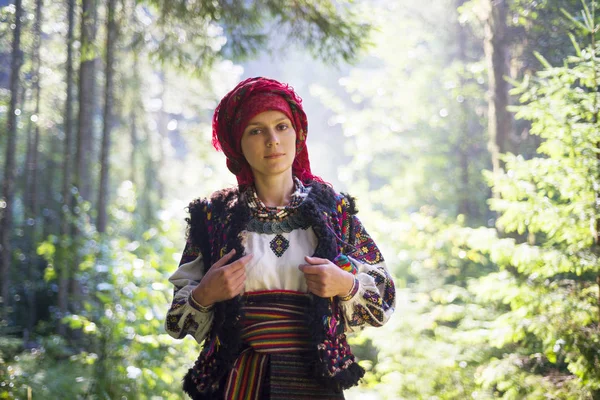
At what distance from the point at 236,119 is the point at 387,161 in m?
11.5

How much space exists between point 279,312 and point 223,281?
212mm

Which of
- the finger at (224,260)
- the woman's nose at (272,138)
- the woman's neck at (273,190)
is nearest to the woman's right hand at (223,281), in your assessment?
the finger at (224,260)

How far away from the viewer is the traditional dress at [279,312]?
1686mm

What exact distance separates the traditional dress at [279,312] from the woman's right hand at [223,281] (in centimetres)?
5

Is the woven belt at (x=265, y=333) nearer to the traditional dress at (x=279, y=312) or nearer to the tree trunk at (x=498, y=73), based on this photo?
the traditional dress at (x=279, y=312)

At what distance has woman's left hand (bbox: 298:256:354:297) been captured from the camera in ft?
5.30

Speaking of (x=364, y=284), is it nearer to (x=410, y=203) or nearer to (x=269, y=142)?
(x=269, y=142)

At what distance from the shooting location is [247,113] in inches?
70.9

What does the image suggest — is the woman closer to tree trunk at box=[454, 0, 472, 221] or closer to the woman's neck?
the woman's neck

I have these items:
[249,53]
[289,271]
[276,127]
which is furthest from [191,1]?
[289,271]

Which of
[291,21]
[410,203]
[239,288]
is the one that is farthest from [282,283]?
[410,203]

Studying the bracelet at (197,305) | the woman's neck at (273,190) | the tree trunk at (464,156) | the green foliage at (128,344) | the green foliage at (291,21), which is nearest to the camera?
→ the bracelet at (197,305)

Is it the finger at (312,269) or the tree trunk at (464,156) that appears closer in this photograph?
the finger at (312,269)

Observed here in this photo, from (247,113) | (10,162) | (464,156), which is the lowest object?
(247,113)
